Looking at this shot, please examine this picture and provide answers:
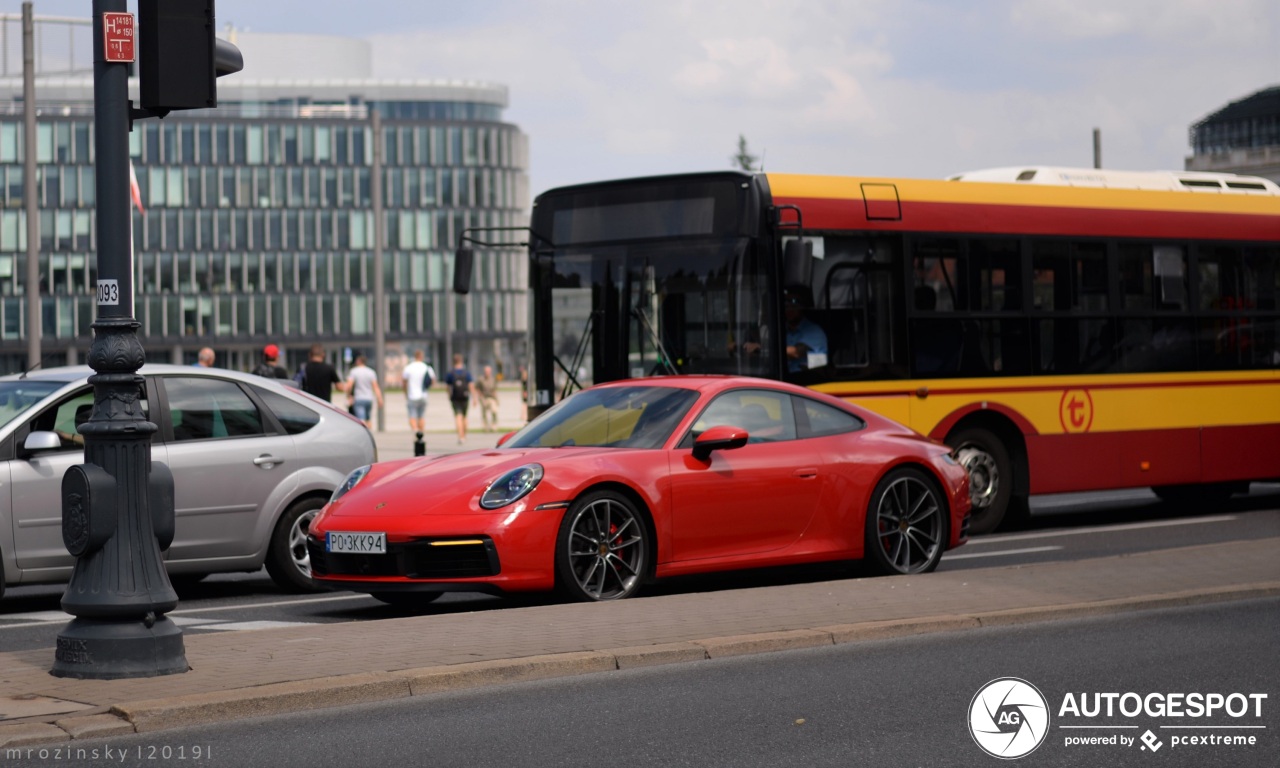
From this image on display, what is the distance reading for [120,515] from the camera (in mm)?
7309

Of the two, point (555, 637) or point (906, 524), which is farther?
point (906, 524)

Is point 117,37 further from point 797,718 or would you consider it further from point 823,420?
point 823,420

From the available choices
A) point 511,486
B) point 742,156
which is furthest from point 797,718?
point 742,156

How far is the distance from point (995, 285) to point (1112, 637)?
6.97 meters

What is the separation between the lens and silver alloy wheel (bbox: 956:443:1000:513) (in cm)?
1505

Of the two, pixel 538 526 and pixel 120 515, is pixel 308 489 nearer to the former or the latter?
pixel 538 526

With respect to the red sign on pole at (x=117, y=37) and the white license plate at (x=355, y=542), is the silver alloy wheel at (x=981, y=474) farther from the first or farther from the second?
the red sign on pole at (x=117, y=37)

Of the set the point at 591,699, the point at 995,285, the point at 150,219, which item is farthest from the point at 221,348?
the point at 591,699

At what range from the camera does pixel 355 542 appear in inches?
377

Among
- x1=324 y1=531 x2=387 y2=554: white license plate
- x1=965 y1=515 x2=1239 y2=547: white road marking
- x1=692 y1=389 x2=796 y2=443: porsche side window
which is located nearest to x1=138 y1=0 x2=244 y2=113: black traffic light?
x1=324 y1=531 x2=387 y2=554: white license plate

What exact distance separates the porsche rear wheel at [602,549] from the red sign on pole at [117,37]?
11.8 ft

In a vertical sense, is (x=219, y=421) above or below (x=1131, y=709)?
above

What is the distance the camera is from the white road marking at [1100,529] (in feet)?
48.8

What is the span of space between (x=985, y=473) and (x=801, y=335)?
8.17 ft
